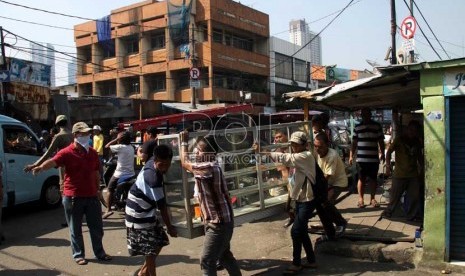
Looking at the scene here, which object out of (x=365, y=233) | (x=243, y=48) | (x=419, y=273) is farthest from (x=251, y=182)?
(x=243, y=48)

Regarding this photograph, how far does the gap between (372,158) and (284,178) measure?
7.05 ft

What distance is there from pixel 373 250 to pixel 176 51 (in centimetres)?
3322

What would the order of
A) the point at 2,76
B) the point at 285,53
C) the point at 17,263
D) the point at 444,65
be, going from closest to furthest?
the point at 444,65, the point at 17,263, the point at 2,76, the point at 285,53

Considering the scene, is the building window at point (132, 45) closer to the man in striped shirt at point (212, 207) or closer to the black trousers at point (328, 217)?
the black trousers at point (328, 217)

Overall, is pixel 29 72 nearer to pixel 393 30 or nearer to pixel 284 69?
pixel 393 30

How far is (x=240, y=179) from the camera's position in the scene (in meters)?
6.21

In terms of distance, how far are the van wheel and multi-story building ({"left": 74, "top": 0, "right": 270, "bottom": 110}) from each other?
2476 cm

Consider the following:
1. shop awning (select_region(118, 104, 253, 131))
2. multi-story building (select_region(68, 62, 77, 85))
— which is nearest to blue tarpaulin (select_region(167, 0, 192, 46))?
multi-story building (select_region(68, 62, 77, 85))

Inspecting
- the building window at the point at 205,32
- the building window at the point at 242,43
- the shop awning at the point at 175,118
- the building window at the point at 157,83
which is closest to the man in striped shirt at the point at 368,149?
the shop awning at the point at 175,118

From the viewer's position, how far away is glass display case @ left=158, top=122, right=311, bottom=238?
5.36 m

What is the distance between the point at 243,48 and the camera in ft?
135

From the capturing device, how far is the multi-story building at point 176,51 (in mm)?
36219

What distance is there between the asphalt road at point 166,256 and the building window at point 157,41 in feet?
105

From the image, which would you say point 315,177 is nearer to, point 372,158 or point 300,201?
point 300,201
